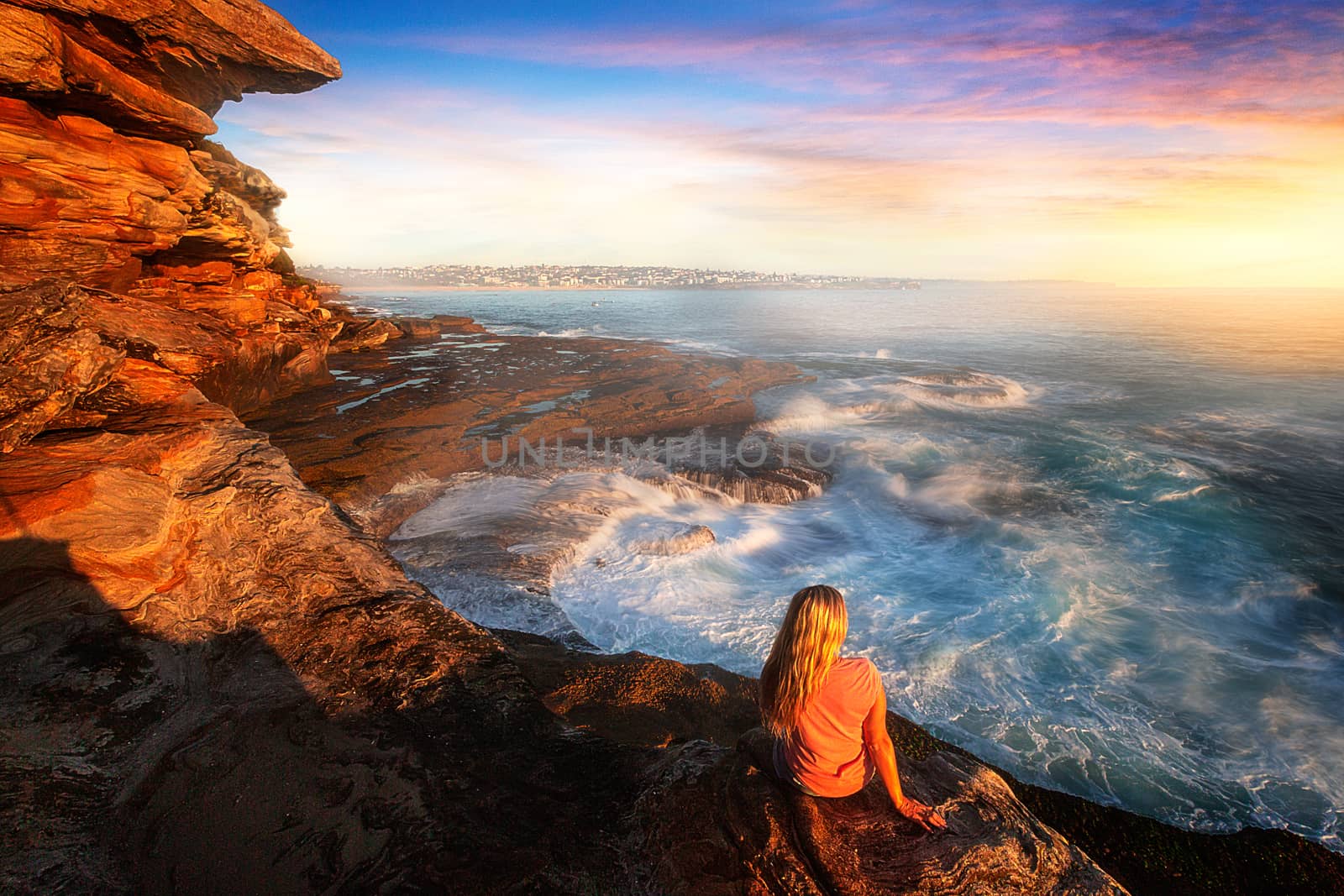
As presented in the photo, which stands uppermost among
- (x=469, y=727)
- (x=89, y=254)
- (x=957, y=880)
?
(x=89, y=254)

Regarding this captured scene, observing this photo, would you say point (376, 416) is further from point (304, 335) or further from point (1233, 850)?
point (1233, 850)

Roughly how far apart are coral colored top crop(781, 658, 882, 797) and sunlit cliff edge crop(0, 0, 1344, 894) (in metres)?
0.18

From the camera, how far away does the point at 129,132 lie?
10164mm

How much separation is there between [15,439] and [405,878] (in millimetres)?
6192

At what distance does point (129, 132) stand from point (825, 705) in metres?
14.0

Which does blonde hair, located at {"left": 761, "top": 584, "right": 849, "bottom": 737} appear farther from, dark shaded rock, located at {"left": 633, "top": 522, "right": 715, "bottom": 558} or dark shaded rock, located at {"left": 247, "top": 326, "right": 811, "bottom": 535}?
dark shaded rock, located at {"left": 247, "top": 326, "right": 811, "bottom": 535}

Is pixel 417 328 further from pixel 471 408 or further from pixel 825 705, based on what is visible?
pixel 825 705

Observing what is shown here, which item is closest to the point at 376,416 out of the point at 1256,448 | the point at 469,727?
the point at 469,727

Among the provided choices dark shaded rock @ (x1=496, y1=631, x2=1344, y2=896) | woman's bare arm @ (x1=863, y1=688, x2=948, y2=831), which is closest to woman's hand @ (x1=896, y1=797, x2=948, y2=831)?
woman's bare arm @ (x1=863, y1=688, x2=948, y2=831)

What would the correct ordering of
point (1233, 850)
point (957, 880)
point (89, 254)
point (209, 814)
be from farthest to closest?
point (89, 254) → point (1233, 850) → point (209, 814) → point (957, 880)

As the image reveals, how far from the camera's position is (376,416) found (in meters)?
18.3

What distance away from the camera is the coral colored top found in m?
3.29

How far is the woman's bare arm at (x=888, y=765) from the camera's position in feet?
10.8

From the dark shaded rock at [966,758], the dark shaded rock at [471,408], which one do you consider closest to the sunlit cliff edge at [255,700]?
the dark shaded rock at [966,758]
